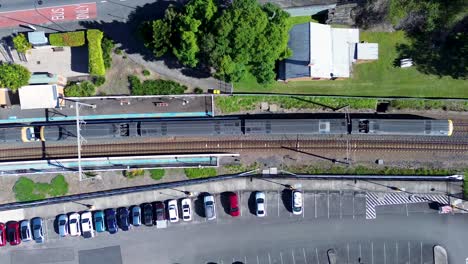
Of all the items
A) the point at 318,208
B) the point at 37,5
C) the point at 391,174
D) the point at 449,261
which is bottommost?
the point at 449,261

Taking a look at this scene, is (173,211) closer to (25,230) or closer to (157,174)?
(157,174)

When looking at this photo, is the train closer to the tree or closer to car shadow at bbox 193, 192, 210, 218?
the tree

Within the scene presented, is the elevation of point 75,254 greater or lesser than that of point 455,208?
lesser

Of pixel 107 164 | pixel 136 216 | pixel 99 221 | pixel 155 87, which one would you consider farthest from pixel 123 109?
pixel 99 221

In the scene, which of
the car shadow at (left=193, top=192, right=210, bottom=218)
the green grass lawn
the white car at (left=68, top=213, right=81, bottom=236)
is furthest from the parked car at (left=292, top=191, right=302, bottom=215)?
the white car at (left=68, top=213, right=81, bottom=236)

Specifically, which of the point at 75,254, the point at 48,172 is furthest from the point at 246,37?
the point at 75,254

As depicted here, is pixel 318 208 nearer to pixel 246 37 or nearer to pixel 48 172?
pixel 246 37

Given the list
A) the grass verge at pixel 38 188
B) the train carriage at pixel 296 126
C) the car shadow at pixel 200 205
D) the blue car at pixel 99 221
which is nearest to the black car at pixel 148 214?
the blue car at pixel 99 221

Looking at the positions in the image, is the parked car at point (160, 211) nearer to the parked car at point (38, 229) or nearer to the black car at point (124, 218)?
the black car at point (124, 218)
